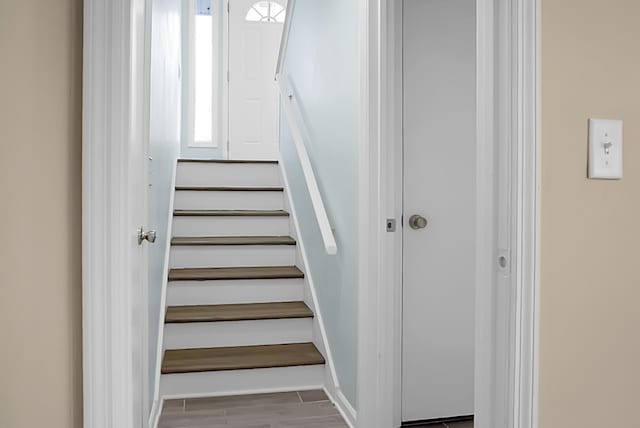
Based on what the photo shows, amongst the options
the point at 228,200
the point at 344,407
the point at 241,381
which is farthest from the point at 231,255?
the point at 344,407

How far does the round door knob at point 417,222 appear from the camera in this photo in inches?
90.0

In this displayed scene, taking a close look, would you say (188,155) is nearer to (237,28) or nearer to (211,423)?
(237,28)

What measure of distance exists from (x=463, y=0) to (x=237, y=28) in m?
3.89

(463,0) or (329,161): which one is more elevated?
(463,0)

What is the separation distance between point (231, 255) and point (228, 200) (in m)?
0.63

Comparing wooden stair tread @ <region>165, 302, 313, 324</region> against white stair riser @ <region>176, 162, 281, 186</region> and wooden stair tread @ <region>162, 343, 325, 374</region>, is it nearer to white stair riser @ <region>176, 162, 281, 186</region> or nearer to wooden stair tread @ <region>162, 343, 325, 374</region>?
wooden stair tread @ <region>162, 343, 325, 374</region>

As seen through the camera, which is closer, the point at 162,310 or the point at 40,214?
the point at 40,214

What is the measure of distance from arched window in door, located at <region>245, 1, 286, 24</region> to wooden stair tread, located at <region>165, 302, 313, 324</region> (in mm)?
Answer: 3814

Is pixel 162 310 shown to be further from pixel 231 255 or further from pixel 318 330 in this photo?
pixel 318 330

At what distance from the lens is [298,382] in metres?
2.75

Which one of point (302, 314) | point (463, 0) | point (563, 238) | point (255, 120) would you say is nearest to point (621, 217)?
point (563, 238)

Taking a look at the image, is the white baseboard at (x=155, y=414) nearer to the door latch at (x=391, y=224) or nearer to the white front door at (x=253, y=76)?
the door latch at (x=391, y=224)

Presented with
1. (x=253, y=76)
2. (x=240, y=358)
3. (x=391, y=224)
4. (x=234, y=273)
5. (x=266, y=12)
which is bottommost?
(x=240, y=358)

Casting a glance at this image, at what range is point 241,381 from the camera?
2.70 meters
